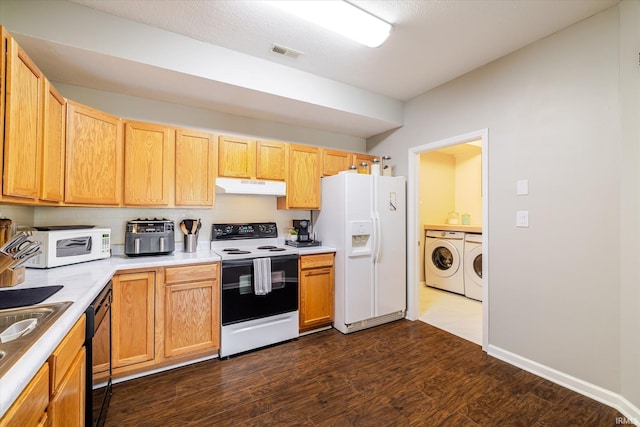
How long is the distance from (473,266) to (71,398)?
4.44m

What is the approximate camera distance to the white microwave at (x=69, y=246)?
1.86 m

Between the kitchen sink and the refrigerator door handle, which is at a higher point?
the refrigerator door handle

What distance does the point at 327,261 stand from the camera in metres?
3.04

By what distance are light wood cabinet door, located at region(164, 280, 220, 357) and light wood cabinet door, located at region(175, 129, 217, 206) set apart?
818mm

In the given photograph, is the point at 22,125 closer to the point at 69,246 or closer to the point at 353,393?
the point at 69,246

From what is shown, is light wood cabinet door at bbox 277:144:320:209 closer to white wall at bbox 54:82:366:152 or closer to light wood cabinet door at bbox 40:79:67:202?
white wall at bbox 54:82:366:152

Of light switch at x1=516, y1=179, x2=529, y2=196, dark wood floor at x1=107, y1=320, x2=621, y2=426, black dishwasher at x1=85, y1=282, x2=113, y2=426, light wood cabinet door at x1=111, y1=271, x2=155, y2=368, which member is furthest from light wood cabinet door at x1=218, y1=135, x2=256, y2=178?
light switch at x1=516, y1=179, x2=529, y2=196

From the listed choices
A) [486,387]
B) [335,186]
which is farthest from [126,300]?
[486,387]

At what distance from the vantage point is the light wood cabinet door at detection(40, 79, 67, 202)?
169cm

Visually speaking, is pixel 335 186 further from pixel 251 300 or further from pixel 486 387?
pixel 486 387

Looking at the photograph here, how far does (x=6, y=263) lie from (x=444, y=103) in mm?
3630

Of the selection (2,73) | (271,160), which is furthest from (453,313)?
(2,73)

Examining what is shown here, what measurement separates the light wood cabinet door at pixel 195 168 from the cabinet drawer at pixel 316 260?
1103mm

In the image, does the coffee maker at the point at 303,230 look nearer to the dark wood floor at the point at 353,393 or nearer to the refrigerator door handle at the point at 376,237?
the refrigerator door handle at the point at 376,237
